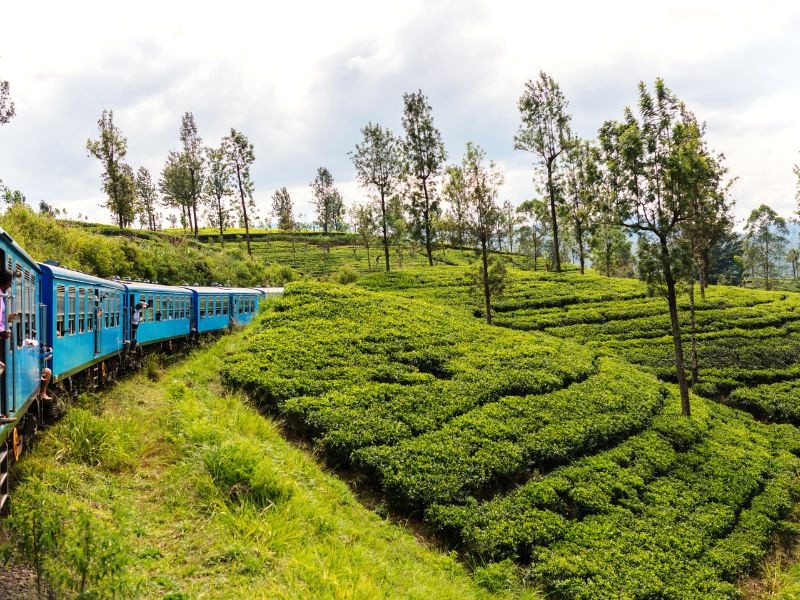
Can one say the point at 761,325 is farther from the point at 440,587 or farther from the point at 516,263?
the point at 516,263

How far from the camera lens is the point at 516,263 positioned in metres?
75.1

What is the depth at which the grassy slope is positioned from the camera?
671 cm

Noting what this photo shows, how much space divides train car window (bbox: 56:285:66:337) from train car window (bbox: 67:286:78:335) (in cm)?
37

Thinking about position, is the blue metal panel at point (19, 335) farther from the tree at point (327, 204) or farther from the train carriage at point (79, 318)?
the tree at point (327, 204)

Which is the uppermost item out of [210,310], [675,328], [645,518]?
[210,310]

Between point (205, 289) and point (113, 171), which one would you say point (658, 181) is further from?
point (113, 171)

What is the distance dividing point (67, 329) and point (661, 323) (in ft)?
103

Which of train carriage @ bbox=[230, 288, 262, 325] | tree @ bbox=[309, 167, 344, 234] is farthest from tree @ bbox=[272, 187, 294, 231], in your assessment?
train carriage @ bbox=[230, 288, 262, 325]

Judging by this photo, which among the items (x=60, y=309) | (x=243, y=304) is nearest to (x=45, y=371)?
(x=60, y=309)

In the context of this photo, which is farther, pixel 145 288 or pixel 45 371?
pixel 145 288

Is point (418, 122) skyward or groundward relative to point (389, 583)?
skyward

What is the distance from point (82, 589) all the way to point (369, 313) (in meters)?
20.0

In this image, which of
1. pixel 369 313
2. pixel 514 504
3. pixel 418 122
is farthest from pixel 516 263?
pixel 514 504

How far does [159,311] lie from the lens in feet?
63.8
